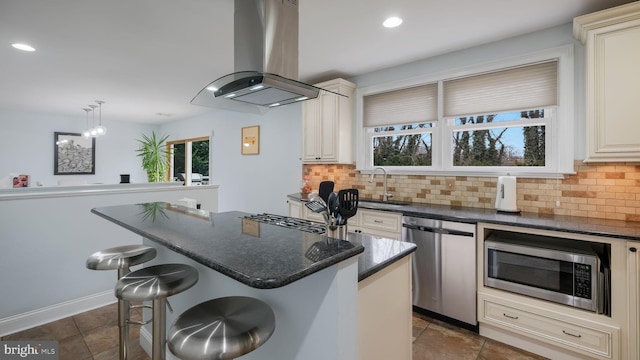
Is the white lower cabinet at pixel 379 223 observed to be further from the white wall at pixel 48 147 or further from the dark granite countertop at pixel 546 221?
the white wall at pixel 48 147

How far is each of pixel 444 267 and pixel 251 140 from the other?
3.95 m

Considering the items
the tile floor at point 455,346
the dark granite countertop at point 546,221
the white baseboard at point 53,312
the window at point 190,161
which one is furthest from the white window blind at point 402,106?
the window at point 190,161

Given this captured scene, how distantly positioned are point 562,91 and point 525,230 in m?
1.30

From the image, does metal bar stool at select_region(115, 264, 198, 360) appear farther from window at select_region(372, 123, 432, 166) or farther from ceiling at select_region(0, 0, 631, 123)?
window at select_region(372, 123, 432, 166)

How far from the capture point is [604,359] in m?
1.84

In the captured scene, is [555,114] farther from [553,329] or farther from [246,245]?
[246,245]

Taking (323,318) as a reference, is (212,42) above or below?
above

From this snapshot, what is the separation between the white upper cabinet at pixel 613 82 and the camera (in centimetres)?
195

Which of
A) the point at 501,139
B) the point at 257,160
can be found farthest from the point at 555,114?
the point at 257,160

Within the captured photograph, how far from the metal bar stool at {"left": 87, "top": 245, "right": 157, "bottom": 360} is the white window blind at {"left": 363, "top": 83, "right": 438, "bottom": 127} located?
284 cm

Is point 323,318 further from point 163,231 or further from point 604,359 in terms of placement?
point 604,359

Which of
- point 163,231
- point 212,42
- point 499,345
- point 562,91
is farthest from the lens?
point 212,42

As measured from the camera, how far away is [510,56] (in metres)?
2.68

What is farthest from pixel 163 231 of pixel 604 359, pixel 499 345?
pixel 604 359
